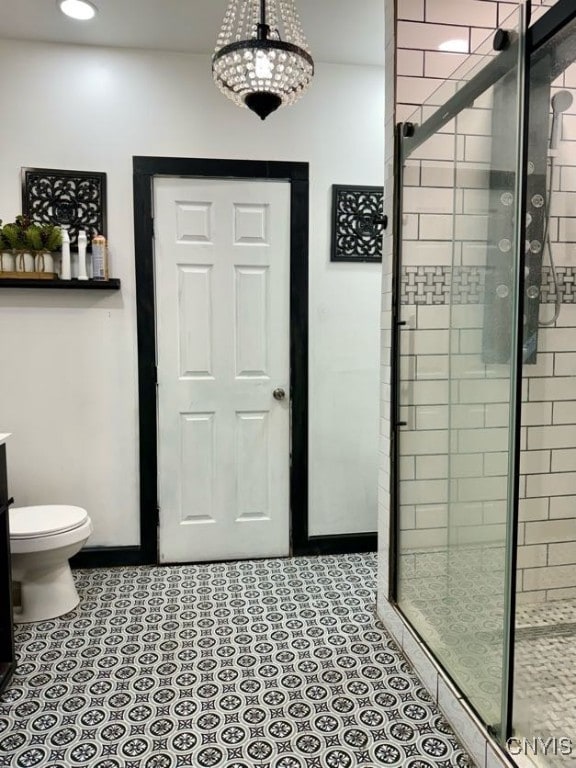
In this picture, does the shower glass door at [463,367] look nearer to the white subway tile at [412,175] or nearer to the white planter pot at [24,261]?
the white subway tile at [412,175]

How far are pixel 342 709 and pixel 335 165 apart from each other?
2502 millimetres

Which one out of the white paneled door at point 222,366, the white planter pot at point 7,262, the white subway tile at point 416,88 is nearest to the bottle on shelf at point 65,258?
the white planter pot at point 7,262

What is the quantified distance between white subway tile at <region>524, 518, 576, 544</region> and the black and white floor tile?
2.37ft

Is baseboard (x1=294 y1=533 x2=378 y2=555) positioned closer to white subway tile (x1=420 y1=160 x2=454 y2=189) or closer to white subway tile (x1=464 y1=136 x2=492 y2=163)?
white subway tile (x1=420 y1=160 x2=454 y2=189)

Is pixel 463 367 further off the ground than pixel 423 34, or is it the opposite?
pixel 423 34

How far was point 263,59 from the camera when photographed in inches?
57.7

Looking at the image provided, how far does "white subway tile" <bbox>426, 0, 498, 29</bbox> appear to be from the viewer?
206cm

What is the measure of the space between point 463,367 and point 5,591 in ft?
6.03

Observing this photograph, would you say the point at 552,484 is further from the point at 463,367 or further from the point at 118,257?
the point at 118,257

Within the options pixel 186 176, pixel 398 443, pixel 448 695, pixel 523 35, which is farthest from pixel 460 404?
pixel 186 176

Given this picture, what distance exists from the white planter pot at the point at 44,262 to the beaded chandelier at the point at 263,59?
1456 mm

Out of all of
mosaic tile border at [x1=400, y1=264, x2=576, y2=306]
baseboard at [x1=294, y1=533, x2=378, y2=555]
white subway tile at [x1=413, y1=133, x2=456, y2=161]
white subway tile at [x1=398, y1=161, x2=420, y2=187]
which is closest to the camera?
mosaic tile border at [x1=400, y1=264, x2=576, y2=306]

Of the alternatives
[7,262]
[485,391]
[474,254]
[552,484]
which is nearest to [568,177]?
[474,254]

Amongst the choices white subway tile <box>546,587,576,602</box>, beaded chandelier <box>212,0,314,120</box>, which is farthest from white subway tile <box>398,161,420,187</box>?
white subway tile <box>546,587,576,602</box>
